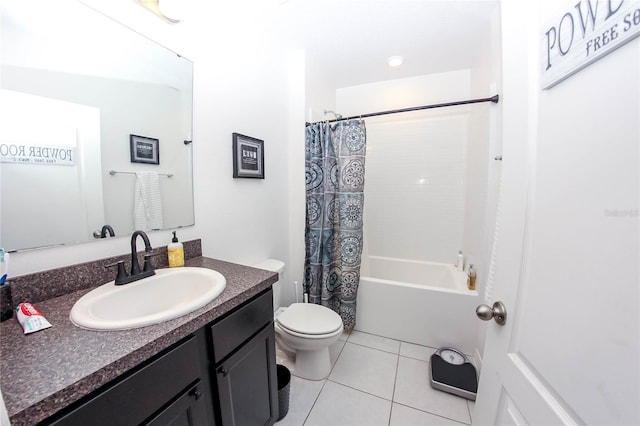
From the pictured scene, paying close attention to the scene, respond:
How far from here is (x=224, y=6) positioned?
1.39m

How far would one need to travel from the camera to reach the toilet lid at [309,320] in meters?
1.45

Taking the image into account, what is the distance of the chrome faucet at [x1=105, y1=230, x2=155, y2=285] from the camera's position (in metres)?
0.93

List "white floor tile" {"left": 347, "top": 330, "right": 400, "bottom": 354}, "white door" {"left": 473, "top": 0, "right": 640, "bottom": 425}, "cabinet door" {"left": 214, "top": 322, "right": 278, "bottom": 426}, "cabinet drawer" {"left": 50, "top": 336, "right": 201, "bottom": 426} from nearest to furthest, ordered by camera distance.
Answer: "white door" {"left": 473, "top": 0, "right": 640, "bottom": 425}, "cabinet drawer" {"left": 50, "top": 336, "right": 201, "bottom": 426}, "cabinet door" {"left": 214, "top": 322, "right": 278, "bottom": 426}, "white floor tile" {"left": 347, "top": 330, "right": 400, "bottom": 354}

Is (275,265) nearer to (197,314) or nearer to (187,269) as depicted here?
(187,269)

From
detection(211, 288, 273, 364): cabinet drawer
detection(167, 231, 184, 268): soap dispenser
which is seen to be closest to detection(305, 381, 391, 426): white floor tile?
detection(211, 288, 273, 364): cabinet drawer

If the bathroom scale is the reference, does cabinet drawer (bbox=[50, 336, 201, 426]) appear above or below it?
above

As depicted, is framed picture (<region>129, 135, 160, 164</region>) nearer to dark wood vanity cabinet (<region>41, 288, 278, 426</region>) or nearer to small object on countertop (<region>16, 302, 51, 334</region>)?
small object on countertop (<region>16, 302, 51, 334</region>)

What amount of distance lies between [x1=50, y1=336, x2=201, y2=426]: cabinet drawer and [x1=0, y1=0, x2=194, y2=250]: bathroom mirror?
627 millimetres

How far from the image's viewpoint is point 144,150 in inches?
43.4

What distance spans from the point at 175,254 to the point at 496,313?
1.28 meters

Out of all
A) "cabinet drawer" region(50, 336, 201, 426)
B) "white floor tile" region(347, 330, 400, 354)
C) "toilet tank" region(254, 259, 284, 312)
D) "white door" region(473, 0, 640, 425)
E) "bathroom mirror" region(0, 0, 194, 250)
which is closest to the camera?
"white door" region(473, 0, 640, 425)

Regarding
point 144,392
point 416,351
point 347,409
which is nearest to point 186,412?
point 144,392

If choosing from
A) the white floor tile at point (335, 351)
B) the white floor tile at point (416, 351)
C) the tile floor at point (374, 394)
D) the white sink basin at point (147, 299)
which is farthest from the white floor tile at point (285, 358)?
the white sink basin at point (147, 299)

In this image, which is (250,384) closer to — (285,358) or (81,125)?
(285,358)
